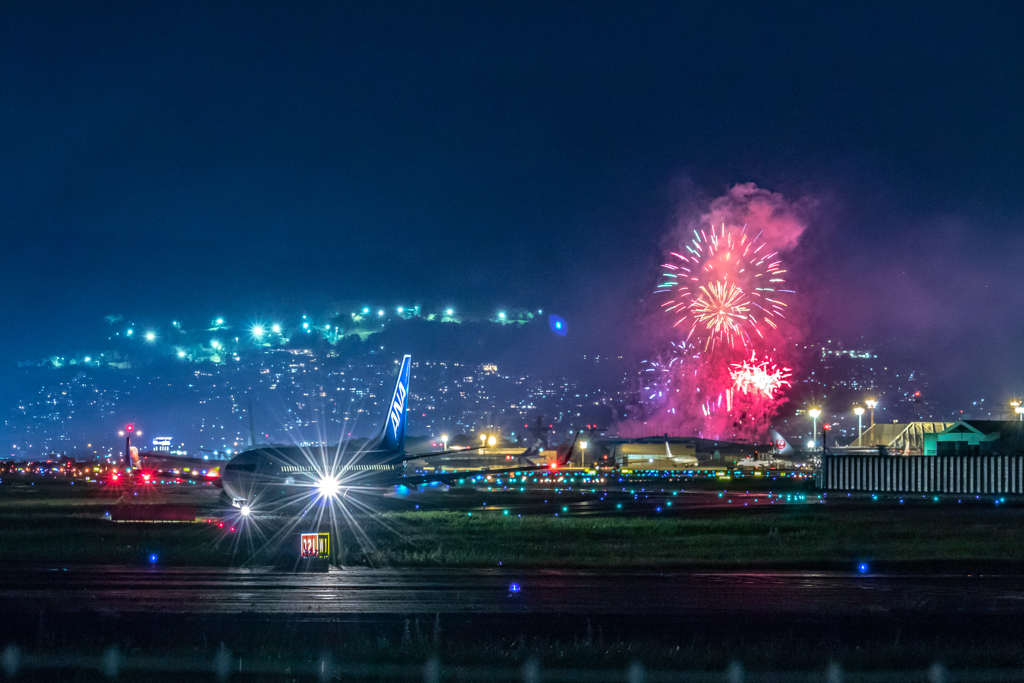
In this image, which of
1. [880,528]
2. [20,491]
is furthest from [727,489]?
[20,491]

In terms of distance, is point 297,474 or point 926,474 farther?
point 926,474

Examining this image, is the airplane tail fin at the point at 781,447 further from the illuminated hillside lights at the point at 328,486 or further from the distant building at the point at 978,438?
the illuminated hillside lights at the point at 328,486

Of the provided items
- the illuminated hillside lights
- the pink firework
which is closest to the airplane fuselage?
the illuminated hillside lights

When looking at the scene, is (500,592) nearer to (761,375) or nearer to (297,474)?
(297,474)

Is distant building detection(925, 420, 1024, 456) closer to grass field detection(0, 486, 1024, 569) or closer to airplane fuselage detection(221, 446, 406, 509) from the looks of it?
grass field detection(0, 486, 1024, 569)

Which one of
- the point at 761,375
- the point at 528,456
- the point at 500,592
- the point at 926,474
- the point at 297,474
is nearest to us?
the point at 500,592

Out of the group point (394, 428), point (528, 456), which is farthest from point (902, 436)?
point (394, 428)

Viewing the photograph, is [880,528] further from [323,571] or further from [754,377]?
[754,377]

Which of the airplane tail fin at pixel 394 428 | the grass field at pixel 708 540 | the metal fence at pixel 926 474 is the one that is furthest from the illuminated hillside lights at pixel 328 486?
the metal fence at pixel 926 474
